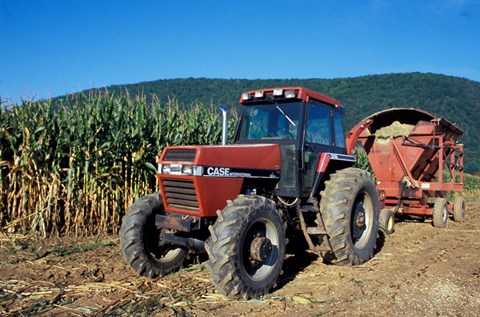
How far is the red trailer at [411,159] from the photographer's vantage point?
9.70 m

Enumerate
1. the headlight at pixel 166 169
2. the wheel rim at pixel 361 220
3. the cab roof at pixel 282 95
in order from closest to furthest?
the headlight at pixel 166 169 → the cab roof at pixel 282 95 → the wheel rim at pixel 361 220

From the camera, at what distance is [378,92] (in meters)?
59.8

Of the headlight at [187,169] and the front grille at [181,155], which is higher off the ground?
the front grille at [181,155]

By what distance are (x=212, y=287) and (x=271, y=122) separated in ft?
7.70

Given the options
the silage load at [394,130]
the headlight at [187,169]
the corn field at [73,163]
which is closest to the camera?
the headlight at [187,169]

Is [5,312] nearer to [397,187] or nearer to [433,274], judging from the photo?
[433,274]

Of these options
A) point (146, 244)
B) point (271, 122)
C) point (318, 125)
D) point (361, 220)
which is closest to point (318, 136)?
point (318, 125)

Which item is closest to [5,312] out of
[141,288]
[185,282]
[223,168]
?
[141,288]

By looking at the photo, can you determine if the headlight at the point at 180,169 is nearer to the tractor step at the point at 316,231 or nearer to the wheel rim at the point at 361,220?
the tractor step at the point at 316,231

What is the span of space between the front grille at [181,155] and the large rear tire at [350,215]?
1950 millimetres

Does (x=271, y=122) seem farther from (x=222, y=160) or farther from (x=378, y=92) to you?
(x=378, y=92)

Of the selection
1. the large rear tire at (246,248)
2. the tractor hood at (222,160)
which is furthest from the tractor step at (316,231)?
the tractor hood at (222,160)

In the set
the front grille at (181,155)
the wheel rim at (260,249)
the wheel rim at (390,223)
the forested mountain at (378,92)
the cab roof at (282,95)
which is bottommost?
the wheel rim at (390,223)

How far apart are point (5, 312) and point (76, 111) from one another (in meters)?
4.17
